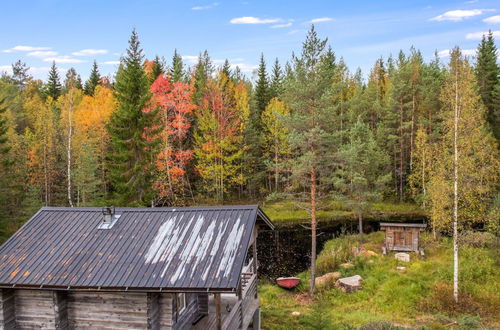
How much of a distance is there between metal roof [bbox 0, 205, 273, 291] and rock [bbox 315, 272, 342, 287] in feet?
37.1

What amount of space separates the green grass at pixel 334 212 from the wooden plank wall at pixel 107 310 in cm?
2791

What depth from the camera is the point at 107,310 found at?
40.0 feet

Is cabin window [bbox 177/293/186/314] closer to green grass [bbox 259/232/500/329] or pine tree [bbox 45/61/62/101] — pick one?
green grass [bbox 259/232/500/329]

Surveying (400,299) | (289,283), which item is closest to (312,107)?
(289,283)

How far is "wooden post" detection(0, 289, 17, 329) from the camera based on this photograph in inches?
476

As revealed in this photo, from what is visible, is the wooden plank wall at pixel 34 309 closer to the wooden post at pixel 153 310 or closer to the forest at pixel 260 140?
the wooden post at pixel 153 310

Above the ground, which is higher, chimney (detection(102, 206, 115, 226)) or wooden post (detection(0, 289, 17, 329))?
chimney (detection(102, 206, 115, 226))

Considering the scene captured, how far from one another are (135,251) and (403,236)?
2168 cm

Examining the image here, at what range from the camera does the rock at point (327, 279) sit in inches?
909

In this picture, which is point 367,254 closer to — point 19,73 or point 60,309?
point 60,309

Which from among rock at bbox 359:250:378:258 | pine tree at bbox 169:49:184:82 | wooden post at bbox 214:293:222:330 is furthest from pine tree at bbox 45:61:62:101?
wooden post at bbox 214:293:222:330

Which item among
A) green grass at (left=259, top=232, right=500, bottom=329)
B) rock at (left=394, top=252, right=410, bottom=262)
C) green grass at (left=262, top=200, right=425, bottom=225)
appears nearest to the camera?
green grass at (left=259, top=232, right=500, bottom=329)

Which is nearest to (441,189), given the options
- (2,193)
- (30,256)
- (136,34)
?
(30,256)

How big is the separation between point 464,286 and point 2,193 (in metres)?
30.2
